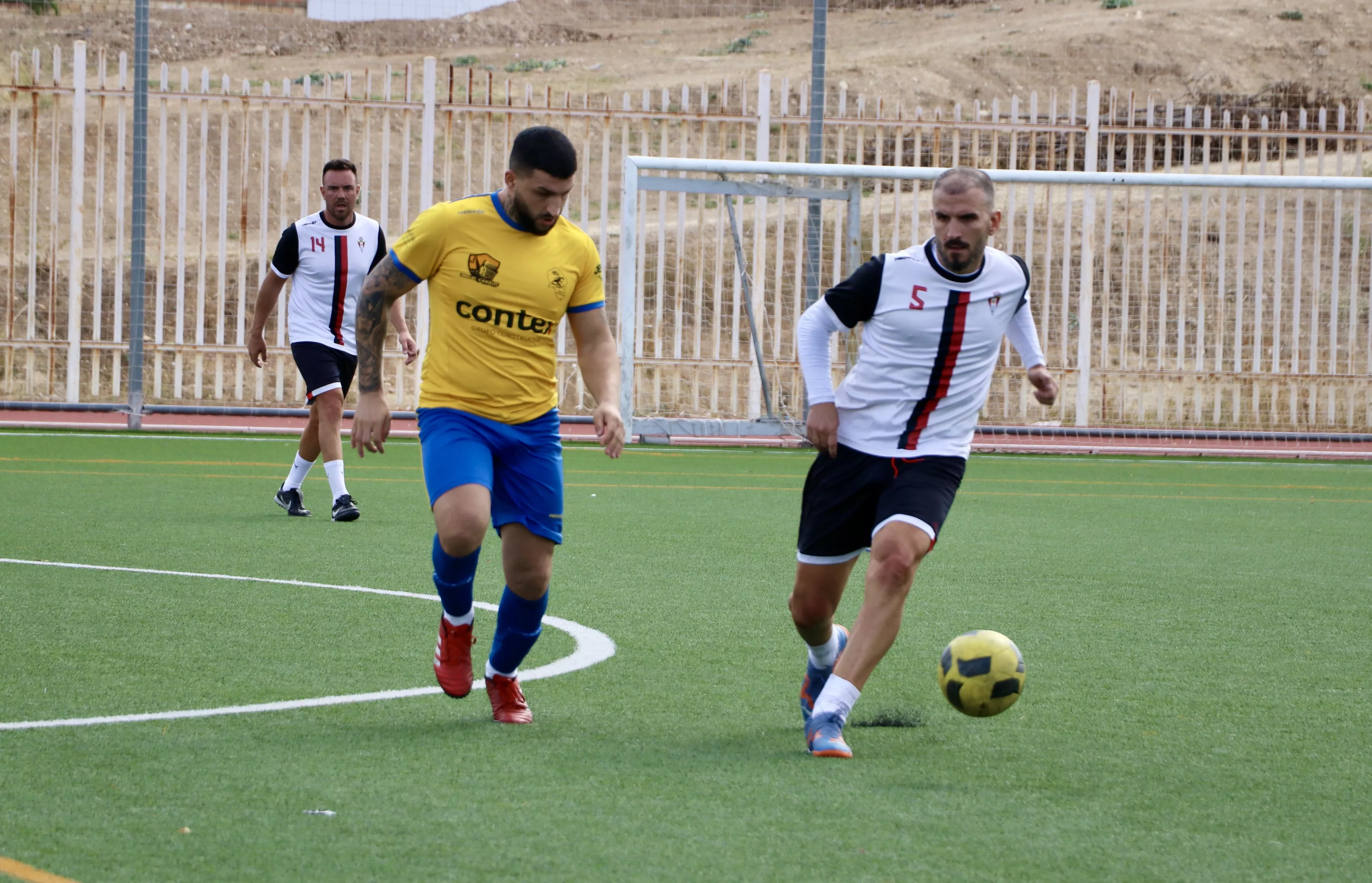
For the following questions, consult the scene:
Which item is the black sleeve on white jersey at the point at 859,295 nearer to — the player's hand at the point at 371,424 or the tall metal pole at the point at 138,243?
the player's hand at the point at 371,424

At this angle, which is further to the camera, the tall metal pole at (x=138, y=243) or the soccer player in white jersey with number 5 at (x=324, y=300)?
the tall metal pole at (x=138, y=243)

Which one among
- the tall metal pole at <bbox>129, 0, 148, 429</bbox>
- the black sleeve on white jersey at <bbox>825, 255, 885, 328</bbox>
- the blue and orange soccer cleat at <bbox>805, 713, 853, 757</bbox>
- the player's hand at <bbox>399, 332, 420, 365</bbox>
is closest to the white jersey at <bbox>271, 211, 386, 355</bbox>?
the player's hand at <bbox>399, 332, 420, 365</bbox>

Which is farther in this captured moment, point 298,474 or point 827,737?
point 298,474

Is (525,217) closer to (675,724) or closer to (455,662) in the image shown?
(455,662)

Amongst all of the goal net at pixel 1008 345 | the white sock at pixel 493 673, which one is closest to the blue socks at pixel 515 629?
the white sock at pixel 493 673

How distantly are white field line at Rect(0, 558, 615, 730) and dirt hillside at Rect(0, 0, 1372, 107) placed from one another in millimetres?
39972

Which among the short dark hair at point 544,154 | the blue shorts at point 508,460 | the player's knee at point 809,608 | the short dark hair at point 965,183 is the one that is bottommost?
the player's knee at point 809,608

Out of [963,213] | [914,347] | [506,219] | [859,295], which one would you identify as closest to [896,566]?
[914,347]

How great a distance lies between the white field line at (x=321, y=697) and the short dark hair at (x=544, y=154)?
166 cm

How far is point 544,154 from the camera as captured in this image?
16.0 ft

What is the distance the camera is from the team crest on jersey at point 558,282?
517 cm

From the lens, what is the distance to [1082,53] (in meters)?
→ 52.3

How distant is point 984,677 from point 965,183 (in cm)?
144

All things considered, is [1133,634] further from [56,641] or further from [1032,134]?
[1032,134]
